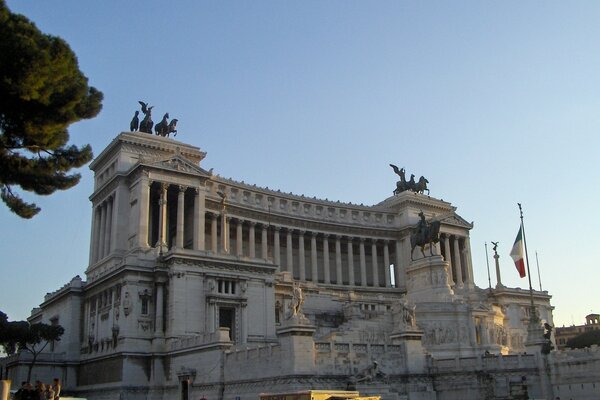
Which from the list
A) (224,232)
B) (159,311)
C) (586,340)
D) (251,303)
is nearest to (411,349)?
(251,303)

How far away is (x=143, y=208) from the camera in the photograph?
71.6 m

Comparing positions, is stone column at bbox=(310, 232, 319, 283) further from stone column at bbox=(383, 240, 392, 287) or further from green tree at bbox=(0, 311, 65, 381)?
green tree at bbox=(0, 311, 65, 381)

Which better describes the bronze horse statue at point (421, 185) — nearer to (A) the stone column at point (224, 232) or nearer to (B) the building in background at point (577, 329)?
(A) the stone column at point (224, 232)

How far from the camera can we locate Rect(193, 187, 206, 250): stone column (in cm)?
7455

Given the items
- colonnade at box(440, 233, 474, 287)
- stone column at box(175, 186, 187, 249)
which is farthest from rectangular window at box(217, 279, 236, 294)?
colonnade at box(440, 233, 474, 287)

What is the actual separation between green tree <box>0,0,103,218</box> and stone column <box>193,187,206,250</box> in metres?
42.8

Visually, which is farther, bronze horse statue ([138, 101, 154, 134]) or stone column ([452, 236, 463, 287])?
stone column ([452, 236, 463, 287])

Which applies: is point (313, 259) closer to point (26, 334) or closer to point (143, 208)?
point (143, 208)

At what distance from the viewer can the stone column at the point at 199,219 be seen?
7455cm

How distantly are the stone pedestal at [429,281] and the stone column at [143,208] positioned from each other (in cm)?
2751

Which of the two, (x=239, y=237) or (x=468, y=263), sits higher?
(x=239, y=237)

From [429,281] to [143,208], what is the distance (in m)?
30.2

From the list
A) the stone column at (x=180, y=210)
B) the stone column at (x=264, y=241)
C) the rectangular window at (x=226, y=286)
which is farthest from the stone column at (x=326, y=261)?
the rectangular window at (x=226, y=286)

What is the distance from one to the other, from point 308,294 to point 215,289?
14.1 metres
